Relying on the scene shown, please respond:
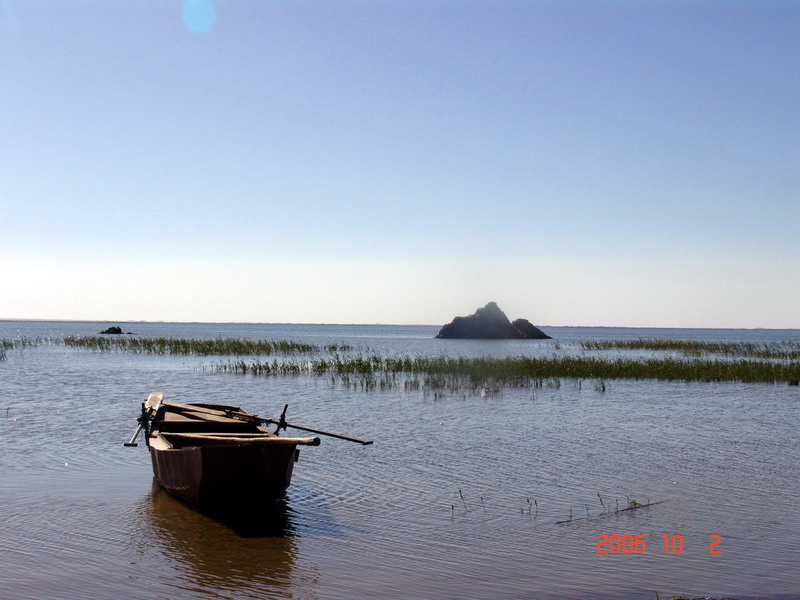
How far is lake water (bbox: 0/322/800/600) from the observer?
742 cm

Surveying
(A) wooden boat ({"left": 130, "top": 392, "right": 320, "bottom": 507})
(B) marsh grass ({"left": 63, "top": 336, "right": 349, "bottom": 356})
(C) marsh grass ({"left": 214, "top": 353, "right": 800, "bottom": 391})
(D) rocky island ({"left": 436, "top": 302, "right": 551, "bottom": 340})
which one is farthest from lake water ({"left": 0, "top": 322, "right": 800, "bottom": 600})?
(D) rocky island ({"left": 436, "top": 302, "right": 551, "bottom": 340})

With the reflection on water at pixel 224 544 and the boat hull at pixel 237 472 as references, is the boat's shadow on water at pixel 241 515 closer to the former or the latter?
the reflection on water at pixel 224 544

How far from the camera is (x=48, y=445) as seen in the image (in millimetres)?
14953

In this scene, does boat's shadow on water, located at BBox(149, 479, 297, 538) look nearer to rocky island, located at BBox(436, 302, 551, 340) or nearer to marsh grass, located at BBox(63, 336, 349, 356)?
marsh grass, located at BBox(63, 336, 349, 356)

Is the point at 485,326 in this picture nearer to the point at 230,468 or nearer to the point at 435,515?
the point at 435,515

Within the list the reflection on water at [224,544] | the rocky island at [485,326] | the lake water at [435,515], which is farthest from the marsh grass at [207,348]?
the rocky island at [485,326]

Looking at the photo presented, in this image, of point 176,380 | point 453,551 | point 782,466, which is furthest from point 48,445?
point 176,380

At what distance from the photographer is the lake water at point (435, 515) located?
24.3 feet

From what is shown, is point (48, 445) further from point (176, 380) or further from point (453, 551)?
point (176, 380)
